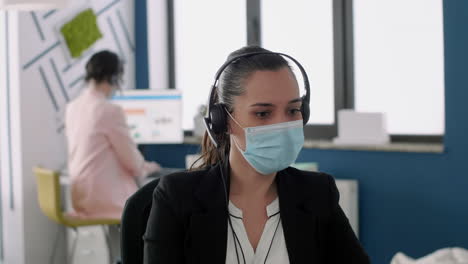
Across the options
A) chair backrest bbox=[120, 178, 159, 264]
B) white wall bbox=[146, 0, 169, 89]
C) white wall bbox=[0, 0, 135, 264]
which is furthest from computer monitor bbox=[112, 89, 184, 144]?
chair backrest bbox=[120, 178, 159, 264]

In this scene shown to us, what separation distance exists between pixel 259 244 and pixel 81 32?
3036 millimetres

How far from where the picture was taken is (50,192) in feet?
10.6

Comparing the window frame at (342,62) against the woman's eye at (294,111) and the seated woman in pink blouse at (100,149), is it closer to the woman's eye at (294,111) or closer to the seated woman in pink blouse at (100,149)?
the seated woman in pink blouse at (100,149)

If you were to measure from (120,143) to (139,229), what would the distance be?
6.03 feet

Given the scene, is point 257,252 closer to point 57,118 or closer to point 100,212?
point 100,212

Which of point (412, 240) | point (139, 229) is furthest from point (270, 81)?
point (412, 240)

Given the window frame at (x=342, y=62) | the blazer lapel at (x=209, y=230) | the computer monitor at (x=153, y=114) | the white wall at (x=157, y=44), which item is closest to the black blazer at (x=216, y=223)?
the blazer lapel at (x=209, y=230)

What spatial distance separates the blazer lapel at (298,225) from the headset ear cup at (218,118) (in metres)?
0.19

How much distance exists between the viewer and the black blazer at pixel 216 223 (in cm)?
129

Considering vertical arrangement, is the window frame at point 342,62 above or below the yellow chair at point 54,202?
above

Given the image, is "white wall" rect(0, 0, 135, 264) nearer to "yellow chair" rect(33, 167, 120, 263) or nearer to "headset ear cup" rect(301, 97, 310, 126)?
"yellow chair" rect(33, 167, 120, 263)

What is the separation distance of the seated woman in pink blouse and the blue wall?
1.07 meters

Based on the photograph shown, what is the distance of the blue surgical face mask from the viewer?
1349mm

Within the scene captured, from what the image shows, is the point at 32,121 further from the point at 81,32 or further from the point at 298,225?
the point at 298,225
